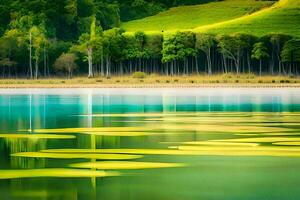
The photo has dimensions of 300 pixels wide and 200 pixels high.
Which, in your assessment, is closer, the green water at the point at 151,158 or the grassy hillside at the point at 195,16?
the green water at the point at 151,158

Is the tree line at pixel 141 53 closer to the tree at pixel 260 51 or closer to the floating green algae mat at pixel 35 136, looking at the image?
the tree at pixel 260 51

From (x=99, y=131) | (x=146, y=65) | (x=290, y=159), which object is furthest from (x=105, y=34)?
(x=290, y=159)

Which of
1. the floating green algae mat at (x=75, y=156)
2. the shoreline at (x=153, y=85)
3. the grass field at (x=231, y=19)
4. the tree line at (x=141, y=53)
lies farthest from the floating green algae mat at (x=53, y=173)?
the grass field at (x=231, y=19)

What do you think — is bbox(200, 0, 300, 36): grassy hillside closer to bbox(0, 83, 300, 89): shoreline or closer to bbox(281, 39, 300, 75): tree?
bbox(281, 39, 300, 75): tree

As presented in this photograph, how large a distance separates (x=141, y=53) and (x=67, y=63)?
9777 mm

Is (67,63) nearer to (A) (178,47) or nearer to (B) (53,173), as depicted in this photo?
(A) (178,47)

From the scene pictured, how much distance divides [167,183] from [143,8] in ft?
559

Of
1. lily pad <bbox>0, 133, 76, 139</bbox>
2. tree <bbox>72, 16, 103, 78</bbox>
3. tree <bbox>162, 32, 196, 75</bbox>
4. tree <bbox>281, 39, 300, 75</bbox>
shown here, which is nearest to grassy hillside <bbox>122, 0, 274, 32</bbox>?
tree <bbox>162, 32, 196, 75</bbox>

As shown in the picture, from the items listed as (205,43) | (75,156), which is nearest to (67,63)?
(205,43)

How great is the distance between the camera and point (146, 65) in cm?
11700

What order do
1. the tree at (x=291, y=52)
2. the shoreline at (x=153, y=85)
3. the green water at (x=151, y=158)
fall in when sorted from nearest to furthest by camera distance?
the green water at (x=151, y=158) → the shoreline at (x=153, y=85) → the tree at (x=291, y=52)

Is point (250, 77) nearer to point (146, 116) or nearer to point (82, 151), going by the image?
point (146, 116)

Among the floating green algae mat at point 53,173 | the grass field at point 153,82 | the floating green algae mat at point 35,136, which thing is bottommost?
the floating green algae mat at point 53,173

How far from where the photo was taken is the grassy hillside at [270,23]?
121 metres
